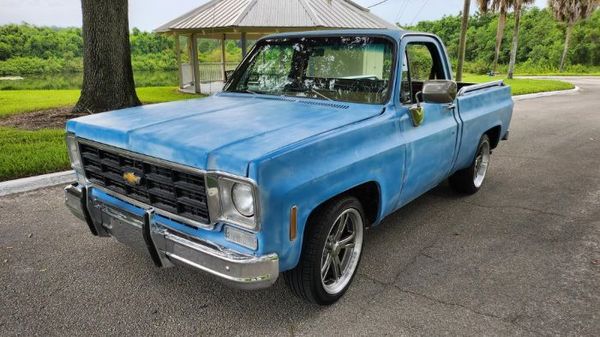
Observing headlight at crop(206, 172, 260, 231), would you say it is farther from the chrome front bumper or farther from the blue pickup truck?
the chrome front bumper

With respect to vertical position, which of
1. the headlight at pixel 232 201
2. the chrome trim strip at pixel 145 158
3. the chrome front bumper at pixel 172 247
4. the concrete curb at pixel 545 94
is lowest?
the concrete curb at pixel 545 94

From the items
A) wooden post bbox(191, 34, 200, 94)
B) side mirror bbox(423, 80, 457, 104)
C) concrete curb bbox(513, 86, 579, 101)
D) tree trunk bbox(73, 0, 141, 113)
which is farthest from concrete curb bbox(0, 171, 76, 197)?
concrete curb bbox(513, 86, 579, 101)

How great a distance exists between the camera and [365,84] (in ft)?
11.7

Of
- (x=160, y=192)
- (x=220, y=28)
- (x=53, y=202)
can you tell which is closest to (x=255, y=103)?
(x=160, y=192)

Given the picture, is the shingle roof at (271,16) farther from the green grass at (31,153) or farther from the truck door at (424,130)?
the truck door at (424,130)

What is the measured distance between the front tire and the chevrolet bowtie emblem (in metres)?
1.08

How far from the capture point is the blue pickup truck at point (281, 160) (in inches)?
92.1

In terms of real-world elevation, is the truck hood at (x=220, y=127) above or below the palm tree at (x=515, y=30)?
below

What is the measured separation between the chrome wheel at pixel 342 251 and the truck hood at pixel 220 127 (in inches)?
26.4

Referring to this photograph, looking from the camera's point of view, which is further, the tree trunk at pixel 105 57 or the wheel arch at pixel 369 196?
the tree trunk at pixel 105 57

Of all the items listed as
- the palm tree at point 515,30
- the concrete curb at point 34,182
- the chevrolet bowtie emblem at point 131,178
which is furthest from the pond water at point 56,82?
the chevrolet bowtie emblem at point 131,178

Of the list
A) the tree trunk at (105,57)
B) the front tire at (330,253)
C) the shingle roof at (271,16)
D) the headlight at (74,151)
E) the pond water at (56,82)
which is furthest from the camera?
the pond water at (56,82)

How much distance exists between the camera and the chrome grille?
246 centimetres

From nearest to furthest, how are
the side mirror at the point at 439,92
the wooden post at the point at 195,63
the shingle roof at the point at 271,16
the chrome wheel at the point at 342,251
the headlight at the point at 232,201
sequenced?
1. the headlight at the point at 232,201
2. the chrome wheel at the point at 342,251
3. the side mirror at the point at 439,92
4. the shingle roof at the point at 271,16
5. the wooden post at the point at 195,63
